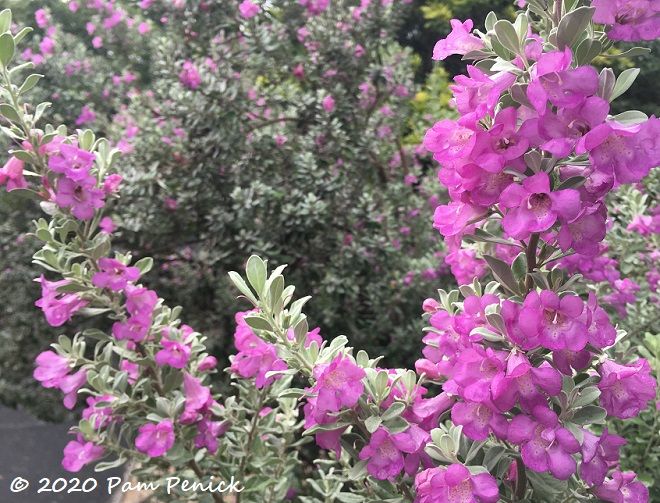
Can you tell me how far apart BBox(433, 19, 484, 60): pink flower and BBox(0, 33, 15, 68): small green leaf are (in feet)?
2.84

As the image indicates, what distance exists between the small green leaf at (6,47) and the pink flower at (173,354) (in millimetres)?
689

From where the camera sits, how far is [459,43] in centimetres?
84

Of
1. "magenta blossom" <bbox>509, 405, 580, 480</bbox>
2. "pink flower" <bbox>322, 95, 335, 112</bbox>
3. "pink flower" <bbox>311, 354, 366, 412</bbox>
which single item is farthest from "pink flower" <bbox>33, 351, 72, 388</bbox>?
"pink flower" <bbox>322, 95, 335, 112</bbox>

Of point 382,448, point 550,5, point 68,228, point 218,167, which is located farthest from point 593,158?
point 218,167

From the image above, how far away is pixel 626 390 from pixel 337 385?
429 millimetres

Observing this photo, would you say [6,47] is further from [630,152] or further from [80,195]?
[630,152]

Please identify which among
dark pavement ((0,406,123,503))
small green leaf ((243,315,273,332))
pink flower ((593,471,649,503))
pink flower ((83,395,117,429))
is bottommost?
dark pavement ((0,406,123,503))

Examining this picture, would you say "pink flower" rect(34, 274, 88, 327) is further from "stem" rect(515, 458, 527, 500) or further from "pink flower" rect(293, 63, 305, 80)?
"pink flower" rect(293, 63, 305, 80)

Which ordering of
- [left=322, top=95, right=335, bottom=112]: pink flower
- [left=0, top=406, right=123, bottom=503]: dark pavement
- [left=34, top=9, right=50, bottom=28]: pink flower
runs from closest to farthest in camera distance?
1. [left=322, top=95, right=335, bottom=112]: pink flower
2. [left=0, top=406, right=123, bottom=503]: dark pavement
3. [left=34, top=9, right=50, bottom=28]: pink flower

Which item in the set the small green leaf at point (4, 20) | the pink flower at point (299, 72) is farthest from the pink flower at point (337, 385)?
the pink flower at point (299, 72)

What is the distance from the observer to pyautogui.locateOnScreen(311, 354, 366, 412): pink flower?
2.71 ft

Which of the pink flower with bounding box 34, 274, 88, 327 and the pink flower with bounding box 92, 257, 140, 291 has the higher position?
the pink flower with bounding box 92, 257, 140, 291

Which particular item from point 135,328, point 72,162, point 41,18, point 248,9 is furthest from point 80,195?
point 41,18

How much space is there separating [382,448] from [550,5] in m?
0.72
